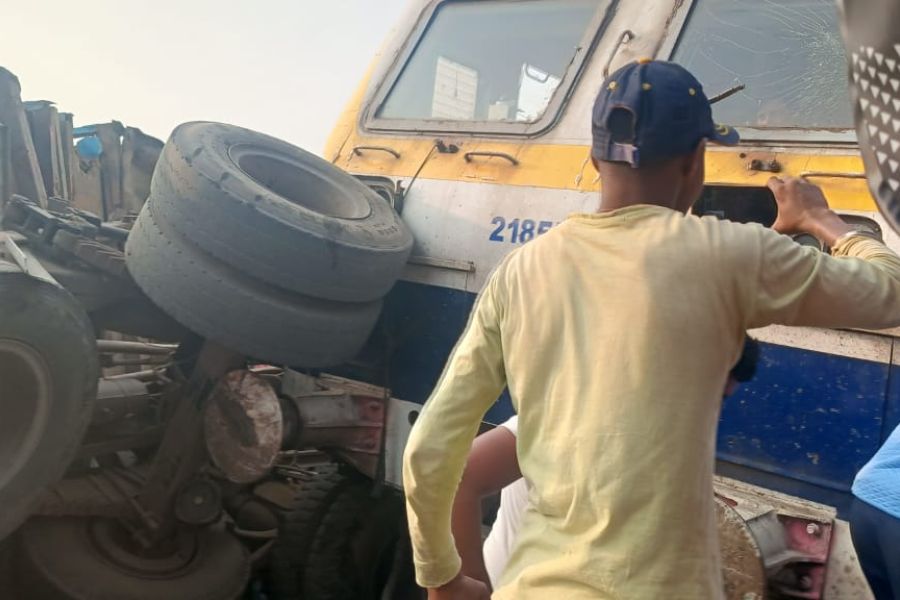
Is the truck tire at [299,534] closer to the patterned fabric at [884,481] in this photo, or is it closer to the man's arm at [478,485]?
the man's arm at [478,485]

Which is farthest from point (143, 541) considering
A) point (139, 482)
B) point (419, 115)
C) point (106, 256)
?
point (419, 115)

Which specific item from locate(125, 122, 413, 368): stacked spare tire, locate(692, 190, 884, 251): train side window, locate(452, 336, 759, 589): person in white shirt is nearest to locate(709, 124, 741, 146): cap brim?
locate(452, 336, 759, 589): person in white shirt

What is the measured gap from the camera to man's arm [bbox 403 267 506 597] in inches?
55.2

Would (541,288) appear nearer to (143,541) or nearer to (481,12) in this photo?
(143,541)

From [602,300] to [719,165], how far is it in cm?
164

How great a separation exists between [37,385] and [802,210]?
2276 mm

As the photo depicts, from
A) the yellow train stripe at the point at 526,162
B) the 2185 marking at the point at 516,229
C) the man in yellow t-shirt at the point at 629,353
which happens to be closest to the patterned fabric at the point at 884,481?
the man in yellow t-shirt at the point at 629,353

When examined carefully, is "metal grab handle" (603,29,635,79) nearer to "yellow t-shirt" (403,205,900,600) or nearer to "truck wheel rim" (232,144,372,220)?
"truck wheel rim" (232,144,372,220)

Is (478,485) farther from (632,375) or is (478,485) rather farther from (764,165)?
(764,165)

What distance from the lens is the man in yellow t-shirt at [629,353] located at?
48.8 inches

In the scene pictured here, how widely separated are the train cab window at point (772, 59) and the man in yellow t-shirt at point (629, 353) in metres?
1.51

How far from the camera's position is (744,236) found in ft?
4.23

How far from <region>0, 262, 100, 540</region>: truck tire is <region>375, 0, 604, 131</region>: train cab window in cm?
163

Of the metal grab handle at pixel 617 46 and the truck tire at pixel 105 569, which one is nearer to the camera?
the truck tire at pixel 105 569
